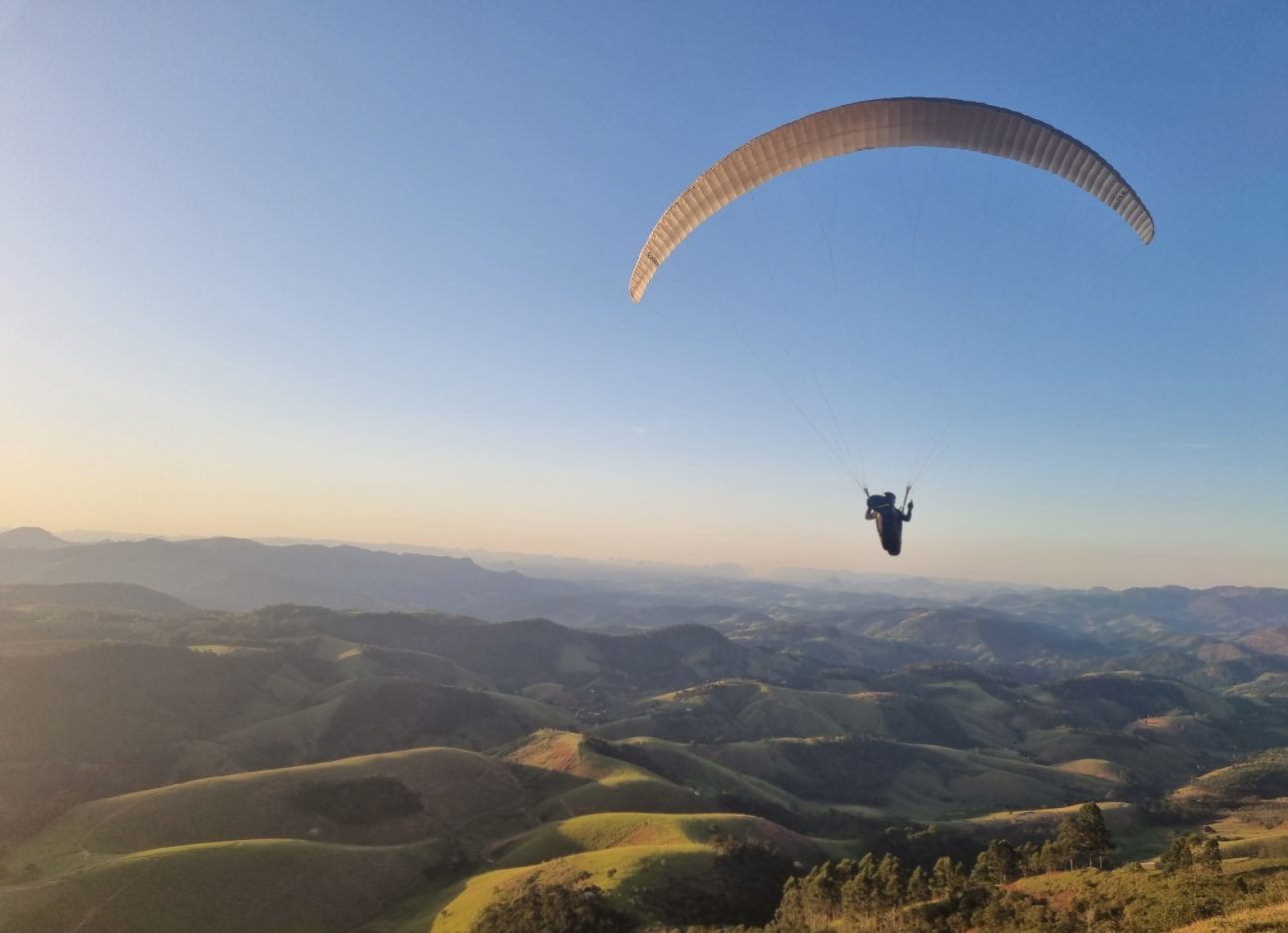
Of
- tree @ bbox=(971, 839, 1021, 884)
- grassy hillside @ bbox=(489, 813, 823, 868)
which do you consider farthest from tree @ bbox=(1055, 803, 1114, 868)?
grassy hillside @ bbox=(489, 813, 823, 868)

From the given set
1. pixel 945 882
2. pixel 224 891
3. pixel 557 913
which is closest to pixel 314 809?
pixel 224 891

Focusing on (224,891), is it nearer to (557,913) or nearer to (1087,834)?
(557,913)

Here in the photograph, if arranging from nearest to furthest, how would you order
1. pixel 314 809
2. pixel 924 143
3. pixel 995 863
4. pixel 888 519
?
pixel 924 143 → pixel 888 519 → pixel 995 863 → pixel 314 809

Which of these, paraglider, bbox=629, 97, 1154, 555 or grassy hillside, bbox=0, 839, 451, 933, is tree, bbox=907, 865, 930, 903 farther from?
grassy hillside, bbox=0, 839, 451, 933

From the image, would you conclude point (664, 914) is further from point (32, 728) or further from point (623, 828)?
point (32, 728)

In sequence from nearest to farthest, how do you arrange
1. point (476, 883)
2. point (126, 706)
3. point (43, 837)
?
1. point (476, 883)
2. point (43, 837)
3. point (126, 706)

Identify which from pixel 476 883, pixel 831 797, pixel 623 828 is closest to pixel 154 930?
pixel 476 883

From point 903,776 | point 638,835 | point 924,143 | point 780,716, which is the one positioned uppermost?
point 924,143
